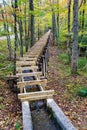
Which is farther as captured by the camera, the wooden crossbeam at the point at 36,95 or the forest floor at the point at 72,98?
the forest floor at the point at 72,98

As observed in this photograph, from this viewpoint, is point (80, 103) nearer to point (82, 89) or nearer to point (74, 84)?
point (82, 89)

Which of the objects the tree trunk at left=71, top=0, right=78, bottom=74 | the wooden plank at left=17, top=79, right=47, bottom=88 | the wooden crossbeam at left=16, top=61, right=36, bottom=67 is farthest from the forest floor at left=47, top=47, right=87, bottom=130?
the wooden crossbeam at left=16, top=61, right=36, bottom=67

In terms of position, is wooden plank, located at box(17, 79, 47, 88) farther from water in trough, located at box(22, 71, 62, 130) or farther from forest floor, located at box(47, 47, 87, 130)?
forest floor, located at box(47, 47, 87, 130)

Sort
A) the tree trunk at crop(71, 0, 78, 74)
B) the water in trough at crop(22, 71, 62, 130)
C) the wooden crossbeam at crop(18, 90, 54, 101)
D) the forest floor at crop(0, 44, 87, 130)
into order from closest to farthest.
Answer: the water in trough at crop(22, 71, 62, 130) < the forest floor at crop(0, 44, 87, 130) < the wooden crossbeam at crop(18, 90, 54, 101) < the tree trunk at crop(71, 0, 78, 74)

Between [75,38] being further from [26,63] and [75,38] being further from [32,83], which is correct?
[32,83]

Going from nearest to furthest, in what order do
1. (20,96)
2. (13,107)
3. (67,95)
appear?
1. (20,96)
2. (13,107)
3. (67,95)

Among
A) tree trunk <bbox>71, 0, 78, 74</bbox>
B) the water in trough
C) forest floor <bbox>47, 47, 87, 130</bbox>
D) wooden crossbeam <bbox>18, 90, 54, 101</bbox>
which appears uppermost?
tree trunk <bbox>71, 0, 78, 74</bbox>

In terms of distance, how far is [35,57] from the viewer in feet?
39.1

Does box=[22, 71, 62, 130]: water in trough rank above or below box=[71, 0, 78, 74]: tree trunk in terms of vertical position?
below

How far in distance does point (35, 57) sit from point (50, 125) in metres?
6.80

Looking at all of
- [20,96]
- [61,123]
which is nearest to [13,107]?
[20,96]

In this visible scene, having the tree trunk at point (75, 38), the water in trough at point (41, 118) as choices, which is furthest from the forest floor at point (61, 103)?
the tree trunk at point (75, 38)

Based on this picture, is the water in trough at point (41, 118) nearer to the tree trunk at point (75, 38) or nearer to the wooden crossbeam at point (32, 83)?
the wooden crossbeam at point (32, 83)

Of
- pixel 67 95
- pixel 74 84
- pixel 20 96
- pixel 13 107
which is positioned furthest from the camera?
pixel 74 84
